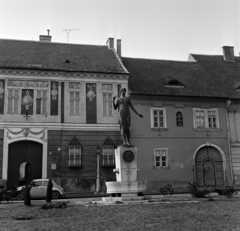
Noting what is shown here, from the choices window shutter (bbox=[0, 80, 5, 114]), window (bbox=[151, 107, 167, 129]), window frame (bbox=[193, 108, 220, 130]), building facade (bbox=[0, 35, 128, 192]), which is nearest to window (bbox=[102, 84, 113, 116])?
building facade (bbox=[0, 35, 128, 192])

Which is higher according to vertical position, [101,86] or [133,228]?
[101,86]

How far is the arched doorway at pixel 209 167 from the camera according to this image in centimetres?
2897

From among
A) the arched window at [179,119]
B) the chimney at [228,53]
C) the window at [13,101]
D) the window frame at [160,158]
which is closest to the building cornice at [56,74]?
the window at [13,101]

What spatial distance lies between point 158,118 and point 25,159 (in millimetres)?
11036

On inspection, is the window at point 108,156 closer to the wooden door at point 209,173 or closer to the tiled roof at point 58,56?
the tiled roof at point 58,56

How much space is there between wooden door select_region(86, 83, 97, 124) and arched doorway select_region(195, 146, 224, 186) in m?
9.25

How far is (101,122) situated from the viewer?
27547 mm

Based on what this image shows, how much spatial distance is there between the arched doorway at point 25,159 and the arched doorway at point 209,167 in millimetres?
12797

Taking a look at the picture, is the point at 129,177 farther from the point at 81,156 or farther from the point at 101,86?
the point at 101,86

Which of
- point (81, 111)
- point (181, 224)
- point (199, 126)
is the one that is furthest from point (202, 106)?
point (181, 224)

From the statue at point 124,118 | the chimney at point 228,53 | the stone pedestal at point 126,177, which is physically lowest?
the stone pedestal at point 126,177

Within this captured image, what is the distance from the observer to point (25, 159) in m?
26.1

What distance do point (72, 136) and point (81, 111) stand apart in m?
2.09

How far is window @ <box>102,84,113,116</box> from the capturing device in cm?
2795
